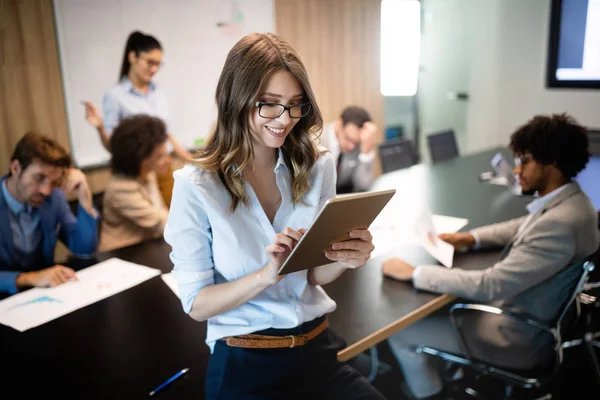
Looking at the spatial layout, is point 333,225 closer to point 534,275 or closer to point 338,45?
point 534,275

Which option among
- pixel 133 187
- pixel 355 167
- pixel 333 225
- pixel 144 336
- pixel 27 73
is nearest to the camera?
pixel 333 225

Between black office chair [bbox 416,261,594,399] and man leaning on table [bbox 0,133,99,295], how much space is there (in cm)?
140

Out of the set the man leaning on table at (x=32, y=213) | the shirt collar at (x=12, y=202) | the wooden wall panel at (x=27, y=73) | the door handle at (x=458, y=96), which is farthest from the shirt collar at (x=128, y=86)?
the door handle at (x=458, y=96)

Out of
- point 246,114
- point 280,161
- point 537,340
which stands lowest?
point 537,340

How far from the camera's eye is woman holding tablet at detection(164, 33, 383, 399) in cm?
113

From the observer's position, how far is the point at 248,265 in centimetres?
122

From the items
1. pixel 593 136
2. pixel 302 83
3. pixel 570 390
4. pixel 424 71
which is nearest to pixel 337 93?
pixel 424 71

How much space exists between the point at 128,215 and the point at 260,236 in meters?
1.53

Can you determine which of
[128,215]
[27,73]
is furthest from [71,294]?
[27,73]

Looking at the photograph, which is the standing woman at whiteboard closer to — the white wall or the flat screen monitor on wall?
the flat screen monitor on wall

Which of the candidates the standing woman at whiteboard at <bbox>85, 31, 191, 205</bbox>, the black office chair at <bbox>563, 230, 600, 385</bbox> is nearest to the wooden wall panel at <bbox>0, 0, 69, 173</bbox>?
the standing woman at whiteboard at <bbox>85, 31, 191, 205</bbox>

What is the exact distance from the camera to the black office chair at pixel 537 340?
1703 millimetres

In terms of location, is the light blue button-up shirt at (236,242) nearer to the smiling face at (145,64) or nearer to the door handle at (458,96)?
the smiling face at (145,64)

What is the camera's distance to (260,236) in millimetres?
1237
